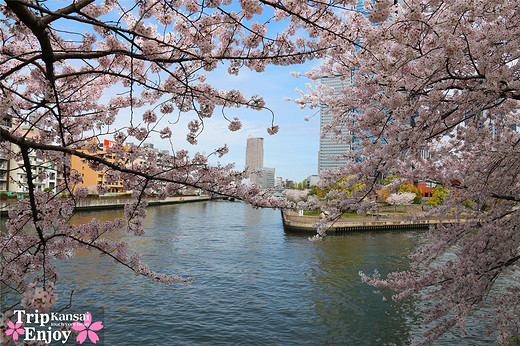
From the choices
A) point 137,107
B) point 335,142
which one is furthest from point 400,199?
point 137,107

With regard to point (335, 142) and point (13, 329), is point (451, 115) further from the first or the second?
point (13, 329)

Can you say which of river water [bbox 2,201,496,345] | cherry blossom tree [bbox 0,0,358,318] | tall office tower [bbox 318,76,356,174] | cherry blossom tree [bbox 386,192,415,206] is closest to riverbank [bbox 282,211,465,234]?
river water [bbox 2,201,496,345]

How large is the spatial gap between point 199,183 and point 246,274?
13303mm

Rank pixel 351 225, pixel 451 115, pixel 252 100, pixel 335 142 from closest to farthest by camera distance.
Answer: pixel 252 100
pixel 451 115
pixel 335 142
pixel 351 225

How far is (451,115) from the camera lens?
583 centimetres

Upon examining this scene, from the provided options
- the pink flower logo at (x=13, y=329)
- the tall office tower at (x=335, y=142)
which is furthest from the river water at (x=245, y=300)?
the pink flower logo at (x=13, y=329)

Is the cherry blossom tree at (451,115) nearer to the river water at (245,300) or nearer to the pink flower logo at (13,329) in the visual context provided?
the pink flower logo at (13,329)

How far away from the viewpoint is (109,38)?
4762mm

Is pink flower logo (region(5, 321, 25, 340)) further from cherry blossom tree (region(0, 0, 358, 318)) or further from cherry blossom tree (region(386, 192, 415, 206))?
cherry blossom tree (region(386, 192, 415, 206))

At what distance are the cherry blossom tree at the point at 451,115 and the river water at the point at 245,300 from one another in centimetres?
496

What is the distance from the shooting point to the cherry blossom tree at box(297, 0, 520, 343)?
4.41m

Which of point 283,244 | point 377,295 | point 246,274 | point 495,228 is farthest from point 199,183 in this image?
point 283,244

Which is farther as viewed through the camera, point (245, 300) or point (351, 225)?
point (351, 225)

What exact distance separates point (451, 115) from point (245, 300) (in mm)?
10334
